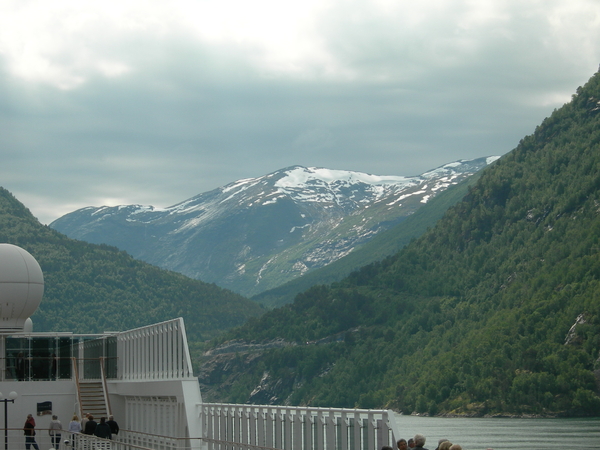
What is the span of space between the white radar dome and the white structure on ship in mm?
44

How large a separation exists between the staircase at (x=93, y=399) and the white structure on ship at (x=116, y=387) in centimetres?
4

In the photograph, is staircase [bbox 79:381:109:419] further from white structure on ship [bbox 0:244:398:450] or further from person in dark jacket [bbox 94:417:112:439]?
person in dark jacket [bbox 94:417:112:439]

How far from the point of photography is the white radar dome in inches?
1628

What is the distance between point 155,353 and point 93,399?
4.90 m

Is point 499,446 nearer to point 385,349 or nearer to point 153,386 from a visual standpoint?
point 153,386

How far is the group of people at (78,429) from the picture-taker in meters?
30.8

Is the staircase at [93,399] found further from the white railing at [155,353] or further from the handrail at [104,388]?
the white railing at [155,353]

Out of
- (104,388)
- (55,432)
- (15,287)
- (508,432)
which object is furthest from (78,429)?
(508,432)

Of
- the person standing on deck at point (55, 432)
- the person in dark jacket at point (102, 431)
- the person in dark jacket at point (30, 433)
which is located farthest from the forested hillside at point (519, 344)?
the person in dark jacket at point (102, 431)

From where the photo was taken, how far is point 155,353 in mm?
36531

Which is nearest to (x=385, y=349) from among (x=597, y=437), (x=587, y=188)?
(x=587, y=188)

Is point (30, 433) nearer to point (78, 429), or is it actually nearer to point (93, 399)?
point (78, 429)

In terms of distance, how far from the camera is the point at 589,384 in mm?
Result: 145250

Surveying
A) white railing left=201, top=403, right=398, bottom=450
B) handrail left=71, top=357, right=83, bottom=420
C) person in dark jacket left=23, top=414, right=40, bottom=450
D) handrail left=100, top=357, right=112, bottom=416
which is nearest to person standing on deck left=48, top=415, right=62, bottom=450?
person in dark jacket left=23, top=414, right=40, bottom=450
